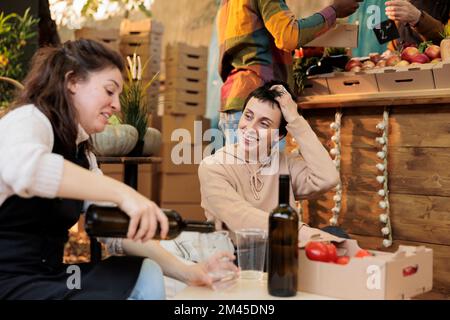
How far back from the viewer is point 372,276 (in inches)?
54.3

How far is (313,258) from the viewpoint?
4.93 ft

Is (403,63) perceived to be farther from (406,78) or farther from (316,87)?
(316,87)

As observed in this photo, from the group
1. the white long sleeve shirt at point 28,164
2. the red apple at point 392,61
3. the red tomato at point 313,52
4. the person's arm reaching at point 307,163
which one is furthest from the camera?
the red tomato at point 313,52

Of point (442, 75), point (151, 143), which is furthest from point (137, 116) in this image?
point (442, 75)

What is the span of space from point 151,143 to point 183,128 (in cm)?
176

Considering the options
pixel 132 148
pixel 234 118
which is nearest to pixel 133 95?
pixel 132 148

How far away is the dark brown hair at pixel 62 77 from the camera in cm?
144

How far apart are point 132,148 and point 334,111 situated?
108cm

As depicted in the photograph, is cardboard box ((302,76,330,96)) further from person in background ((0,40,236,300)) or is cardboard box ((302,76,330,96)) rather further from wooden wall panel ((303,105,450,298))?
person in background ((0,40,236,300))

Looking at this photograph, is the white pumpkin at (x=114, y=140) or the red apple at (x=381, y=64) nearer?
the red apple at (x=381, y=64)

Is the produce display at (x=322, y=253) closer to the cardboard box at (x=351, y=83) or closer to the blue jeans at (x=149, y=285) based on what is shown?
the blue jeans at (x=149, y=285)

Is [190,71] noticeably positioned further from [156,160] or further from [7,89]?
[156,160]

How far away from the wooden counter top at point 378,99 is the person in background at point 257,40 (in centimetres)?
27

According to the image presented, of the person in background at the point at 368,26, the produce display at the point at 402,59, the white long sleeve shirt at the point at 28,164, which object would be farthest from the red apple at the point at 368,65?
the white long sleeve shirt at the point at 28,164
